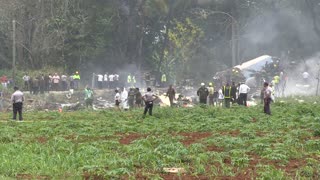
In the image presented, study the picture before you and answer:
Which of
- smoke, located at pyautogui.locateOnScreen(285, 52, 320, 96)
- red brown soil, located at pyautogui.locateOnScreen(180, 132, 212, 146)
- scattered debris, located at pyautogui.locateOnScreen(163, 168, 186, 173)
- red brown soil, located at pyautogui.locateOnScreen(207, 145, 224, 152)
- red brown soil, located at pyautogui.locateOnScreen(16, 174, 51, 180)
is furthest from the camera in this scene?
smoke, located at pyautogui.locateOnScreen(285, 52, 320, 96)

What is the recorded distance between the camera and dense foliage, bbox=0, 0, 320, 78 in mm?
59625

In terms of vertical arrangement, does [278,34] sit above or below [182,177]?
above

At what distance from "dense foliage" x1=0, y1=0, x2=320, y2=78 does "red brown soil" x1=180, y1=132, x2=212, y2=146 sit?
134 feet

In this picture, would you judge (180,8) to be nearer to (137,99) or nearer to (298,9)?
(298,9)

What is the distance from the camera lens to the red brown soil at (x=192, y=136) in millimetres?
17745

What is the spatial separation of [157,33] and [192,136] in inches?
2025

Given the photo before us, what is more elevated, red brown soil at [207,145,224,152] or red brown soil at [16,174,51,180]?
red brown soil at [207,145,224,152]

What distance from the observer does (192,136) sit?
63.6 ft

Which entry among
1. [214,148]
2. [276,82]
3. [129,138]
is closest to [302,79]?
[276,82]

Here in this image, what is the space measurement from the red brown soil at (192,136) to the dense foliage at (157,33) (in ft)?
134

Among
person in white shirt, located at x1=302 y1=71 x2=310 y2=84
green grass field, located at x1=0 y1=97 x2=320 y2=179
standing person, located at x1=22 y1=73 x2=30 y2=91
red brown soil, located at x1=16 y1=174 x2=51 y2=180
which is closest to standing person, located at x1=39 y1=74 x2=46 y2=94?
standing person, located at x1=22 y1=73 x2=30 y2=91

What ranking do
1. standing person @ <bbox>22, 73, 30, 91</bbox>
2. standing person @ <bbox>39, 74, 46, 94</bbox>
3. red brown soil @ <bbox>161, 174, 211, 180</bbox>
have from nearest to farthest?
red brown soil @ <bbox>161, 174, 211, 180</bbox>
standing person @ <bbox>39, 74, 46, 94</bbox>
standing person @ <bbox>22, 73, 30, 91</bbox>

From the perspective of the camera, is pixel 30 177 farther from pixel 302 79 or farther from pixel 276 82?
pixel 302 79

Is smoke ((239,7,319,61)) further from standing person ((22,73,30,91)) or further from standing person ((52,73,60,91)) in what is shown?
standing person ((22,73,30,91))
